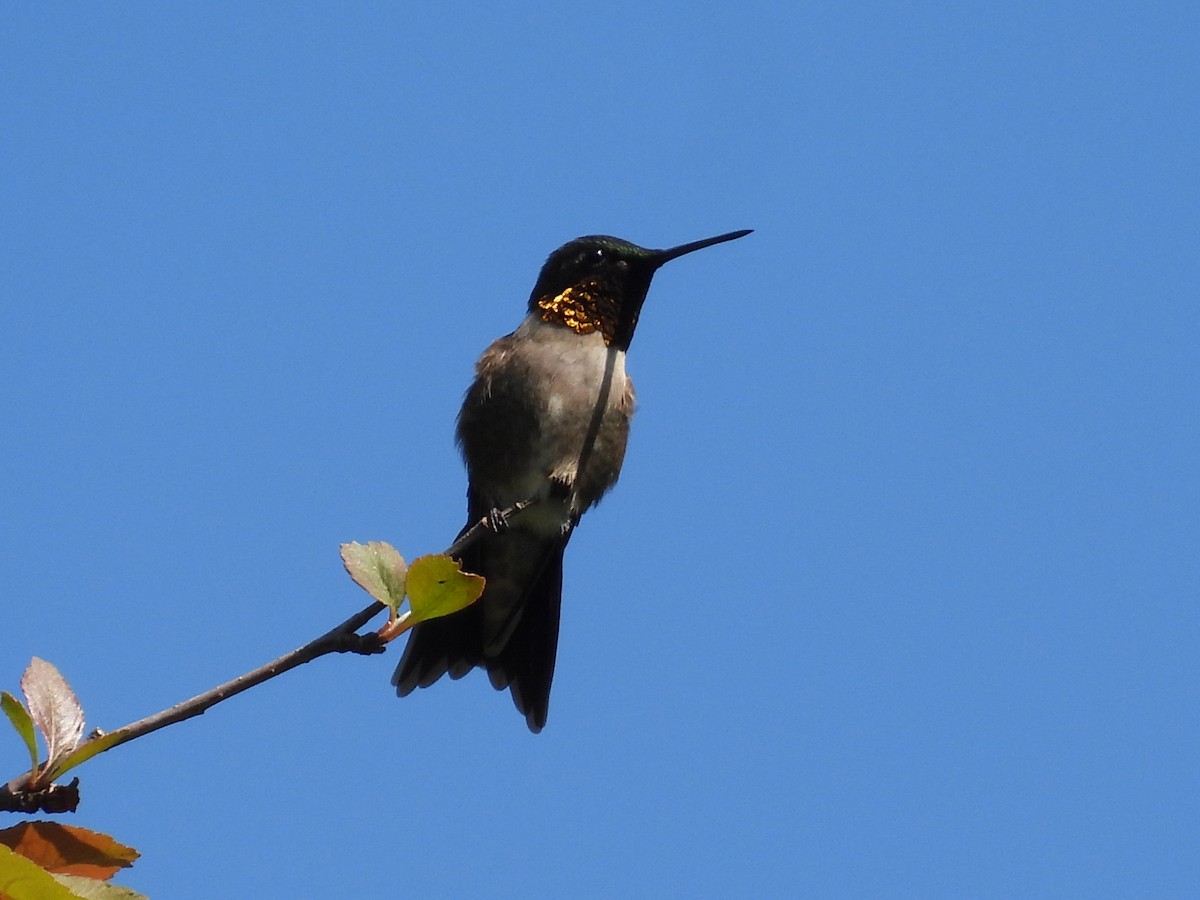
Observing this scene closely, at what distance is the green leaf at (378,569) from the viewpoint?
7.47ft

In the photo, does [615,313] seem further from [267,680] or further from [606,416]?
[267,680]

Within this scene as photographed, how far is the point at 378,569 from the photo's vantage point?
2.31 meters

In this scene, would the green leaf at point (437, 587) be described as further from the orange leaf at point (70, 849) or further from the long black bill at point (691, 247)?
the long black bill at point (691, 247)

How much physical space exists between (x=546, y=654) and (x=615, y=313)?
5.02ft

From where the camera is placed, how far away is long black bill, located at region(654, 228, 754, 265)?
6066 mm

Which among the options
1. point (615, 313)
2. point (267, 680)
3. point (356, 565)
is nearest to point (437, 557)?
point (356, 565)

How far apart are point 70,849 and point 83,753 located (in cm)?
14

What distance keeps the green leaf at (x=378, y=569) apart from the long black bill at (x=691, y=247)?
396 centimetres

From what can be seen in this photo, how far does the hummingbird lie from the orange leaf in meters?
3.69

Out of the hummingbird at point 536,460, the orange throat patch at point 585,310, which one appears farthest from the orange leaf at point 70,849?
the orange throat patch at point 585,310

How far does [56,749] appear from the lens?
1.84 m

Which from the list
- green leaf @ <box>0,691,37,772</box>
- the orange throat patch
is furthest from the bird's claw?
green leaf @ <box>0,691,37,772</box>

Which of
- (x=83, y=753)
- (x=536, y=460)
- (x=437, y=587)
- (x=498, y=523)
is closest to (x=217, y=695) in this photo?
(x=83, y=753)

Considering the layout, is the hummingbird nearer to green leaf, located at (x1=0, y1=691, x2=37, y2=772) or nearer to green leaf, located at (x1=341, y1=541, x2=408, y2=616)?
green leaf, located at (x1=341, y1=541, x2=408, y2=616)
